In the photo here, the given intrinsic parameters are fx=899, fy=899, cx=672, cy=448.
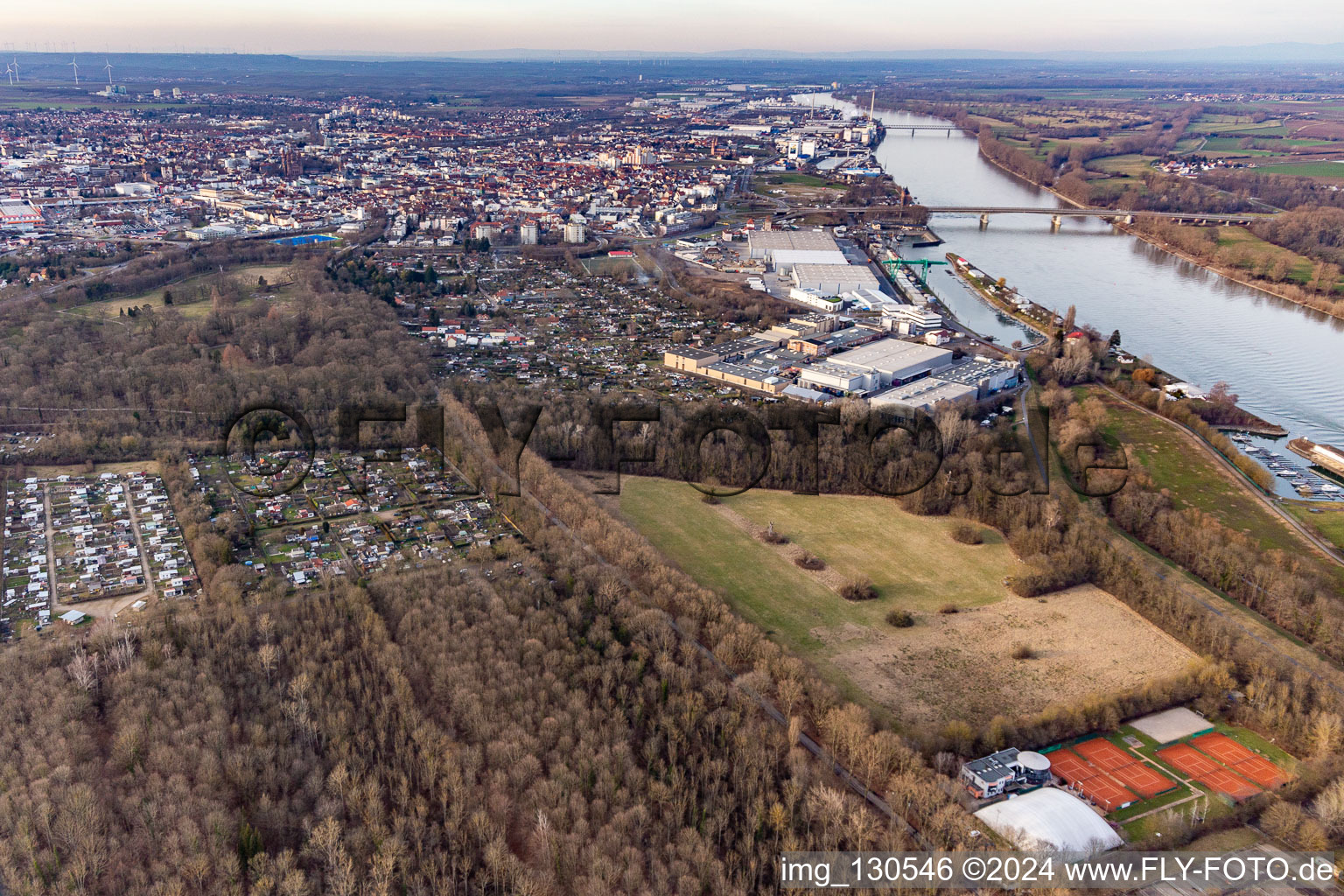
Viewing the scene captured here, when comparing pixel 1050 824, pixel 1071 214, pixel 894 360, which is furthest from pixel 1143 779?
pixel 1071 214

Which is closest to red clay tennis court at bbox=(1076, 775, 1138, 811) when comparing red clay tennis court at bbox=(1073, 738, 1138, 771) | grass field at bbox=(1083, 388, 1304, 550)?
red clay tennis court at bbox=(1073, 738, 1138, 771)

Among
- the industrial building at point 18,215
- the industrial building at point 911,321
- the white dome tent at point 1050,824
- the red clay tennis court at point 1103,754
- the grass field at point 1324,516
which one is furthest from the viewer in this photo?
the industrial building at point 18,215

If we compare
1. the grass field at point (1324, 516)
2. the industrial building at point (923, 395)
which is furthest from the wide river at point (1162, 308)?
the industrial building at point (923, 395)

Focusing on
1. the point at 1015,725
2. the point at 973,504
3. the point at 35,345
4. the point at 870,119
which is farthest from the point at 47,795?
the point at 870,119

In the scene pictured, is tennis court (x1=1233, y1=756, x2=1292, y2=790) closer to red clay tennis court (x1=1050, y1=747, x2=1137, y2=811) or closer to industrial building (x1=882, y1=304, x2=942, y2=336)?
red clay tennis court (x1=1050, y1=747, x2=1137, y2=811)

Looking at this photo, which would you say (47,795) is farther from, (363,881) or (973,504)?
(973,504)

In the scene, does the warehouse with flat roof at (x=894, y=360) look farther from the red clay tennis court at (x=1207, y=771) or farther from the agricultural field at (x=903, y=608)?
the red clay tennis court at (x=1207, y=771)
